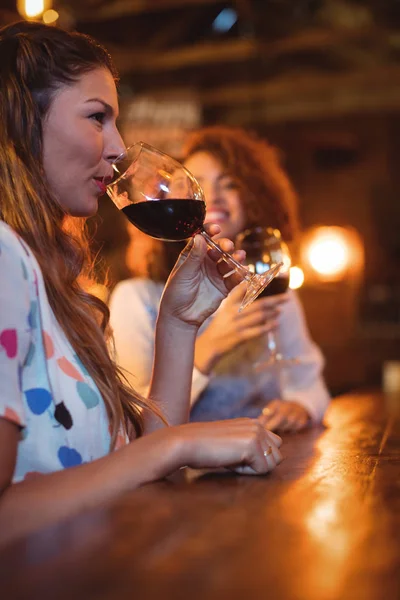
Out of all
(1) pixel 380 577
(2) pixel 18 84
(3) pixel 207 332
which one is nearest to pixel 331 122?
(3) pixel 207 332

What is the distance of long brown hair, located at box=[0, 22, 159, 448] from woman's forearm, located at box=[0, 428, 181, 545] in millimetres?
174

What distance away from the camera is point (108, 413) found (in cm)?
107

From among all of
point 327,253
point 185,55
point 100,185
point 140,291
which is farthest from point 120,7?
point 100,185

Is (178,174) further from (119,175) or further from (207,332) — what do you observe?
(207,332)

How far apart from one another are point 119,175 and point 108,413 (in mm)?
411

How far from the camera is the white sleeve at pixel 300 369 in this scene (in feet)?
6.07

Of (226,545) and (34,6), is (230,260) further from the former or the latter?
(34,6)

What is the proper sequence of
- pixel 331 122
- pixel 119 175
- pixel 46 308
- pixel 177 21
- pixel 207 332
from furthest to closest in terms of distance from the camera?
pixel 331 122 < pixel 177 21 < pixel 207 332 < pixel 119 175 < pixel 46 308

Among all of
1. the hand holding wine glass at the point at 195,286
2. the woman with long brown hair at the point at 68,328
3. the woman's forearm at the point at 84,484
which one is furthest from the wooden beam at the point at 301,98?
the woman's forearm at the point at 84,484

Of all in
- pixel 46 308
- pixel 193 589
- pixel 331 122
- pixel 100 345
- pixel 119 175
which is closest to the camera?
pixel 193 589

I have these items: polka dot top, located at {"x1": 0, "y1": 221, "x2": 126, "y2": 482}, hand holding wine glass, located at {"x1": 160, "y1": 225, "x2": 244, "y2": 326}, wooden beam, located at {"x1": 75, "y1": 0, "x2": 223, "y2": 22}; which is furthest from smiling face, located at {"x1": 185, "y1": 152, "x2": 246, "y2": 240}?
wooden beam, located at {"x1": 75, "y1": 0, "x2": 223, "y2": 22}

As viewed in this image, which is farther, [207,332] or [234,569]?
[207,332]

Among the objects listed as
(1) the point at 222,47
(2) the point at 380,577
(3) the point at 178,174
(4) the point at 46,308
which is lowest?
(2) the point at 380,577

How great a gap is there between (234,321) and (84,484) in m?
0.90
